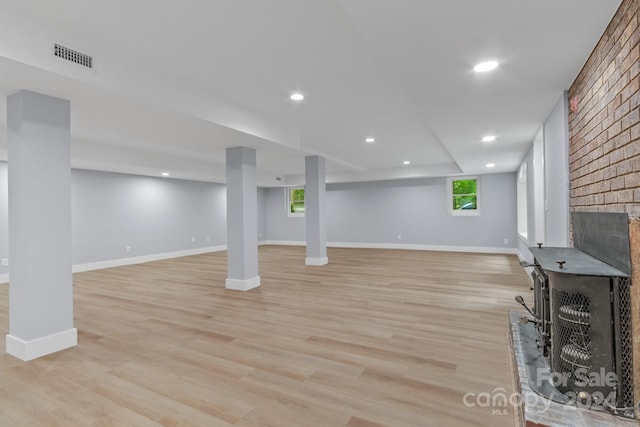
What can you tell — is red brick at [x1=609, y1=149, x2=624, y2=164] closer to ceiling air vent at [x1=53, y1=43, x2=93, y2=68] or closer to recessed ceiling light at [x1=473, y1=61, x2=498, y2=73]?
recessed ceiling light at [x1=473, y1=61, x2=498, y2=73]

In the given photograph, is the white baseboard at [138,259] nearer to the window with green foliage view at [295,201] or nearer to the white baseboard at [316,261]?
the window with green foliage view at [295,201]

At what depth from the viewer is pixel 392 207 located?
34.5ft

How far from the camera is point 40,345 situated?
2680 mm

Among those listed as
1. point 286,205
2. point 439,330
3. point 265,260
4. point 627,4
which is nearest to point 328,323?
point 439,330

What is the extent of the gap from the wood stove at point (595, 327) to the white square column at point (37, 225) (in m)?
3.61

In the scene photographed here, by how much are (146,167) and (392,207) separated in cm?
707

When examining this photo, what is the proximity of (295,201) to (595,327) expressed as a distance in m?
10.9

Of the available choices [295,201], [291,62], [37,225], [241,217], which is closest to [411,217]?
[295,201]

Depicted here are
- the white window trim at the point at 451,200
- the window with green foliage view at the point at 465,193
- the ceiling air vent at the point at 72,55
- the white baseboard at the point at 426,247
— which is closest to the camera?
the ceiling air vent at the point at 72,55

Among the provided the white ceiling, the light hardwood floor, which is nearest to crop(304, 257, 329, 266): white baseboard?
the light hardwood floor

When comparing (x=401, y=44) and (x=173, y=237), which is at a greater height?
(x=401, y=44)

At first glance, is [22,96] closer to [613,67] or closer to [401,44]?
[401,44]

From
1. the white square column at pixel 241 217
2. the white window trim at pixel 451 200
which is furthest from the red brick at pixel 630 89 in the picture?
the white window trim at pixel 451 200

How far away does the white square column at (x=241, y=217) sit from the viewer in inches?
197
